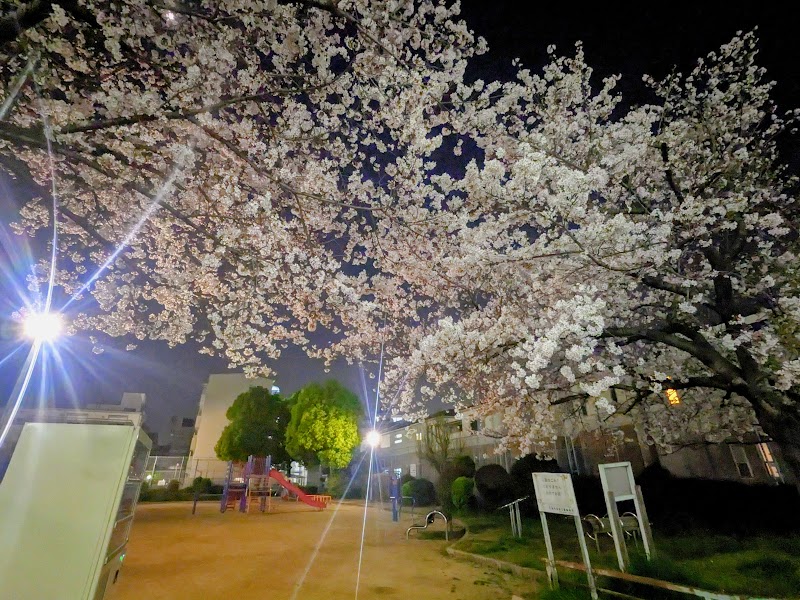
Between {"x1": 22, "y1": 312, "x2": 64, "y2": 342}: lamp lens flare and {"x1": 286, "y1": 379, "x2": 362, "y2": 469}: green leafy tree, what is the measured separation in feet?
66.5

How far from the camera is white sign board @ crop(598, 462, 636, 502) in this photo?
6473mm

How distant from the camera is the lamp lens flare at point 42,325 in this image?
28.7 ft

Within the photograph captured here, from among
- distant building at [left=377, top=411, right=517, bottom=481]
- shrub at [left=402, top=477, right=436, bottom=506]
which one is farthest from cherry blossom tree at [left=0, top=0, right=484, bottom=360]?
shrub at [left=402, top=477, right=436, bottom=506]

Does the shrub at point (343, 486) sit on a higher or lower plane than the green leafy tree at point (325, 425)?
lower

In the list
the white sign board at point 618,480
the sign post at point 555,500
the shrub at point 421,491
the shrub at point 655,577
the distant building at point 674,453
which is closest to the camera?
the shrub at point 655,577

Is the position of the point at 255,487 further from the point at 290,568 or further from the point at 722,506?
the point at 722,506

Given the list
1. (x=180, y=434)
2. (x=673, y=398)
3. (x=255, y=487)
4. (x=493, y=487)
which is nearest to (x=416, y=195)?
(x=673, y=398)

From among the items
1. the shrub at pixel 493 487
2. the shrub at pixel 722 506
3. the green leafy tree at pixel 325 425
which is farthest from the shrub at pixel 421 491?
the shrub at pixel 722 506

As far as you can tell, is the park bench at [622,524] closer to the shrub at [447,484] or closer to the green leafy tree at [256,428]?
the shrub at [447,484]

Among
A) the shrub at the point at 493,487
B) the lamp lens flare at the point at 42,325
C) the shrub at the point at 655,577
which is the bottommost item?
the shrub at the point at 655,577

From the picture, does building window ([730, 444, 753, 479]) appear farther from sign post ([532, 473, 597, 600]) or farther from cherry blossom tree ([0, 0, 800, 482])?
sign post ([532, 473, 597, 600])

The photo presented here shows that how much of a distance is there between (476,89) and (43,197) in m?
8.33

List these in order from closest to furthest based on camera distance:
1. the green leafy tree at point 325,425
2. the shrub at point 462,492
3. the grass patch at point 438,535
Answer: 1. the grass patch at point 438,535
2. the shrub at point 462,492
3. the green leafy tree at point 325,425

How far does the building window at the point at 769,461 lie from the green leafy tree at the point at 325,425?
22.4 meters
